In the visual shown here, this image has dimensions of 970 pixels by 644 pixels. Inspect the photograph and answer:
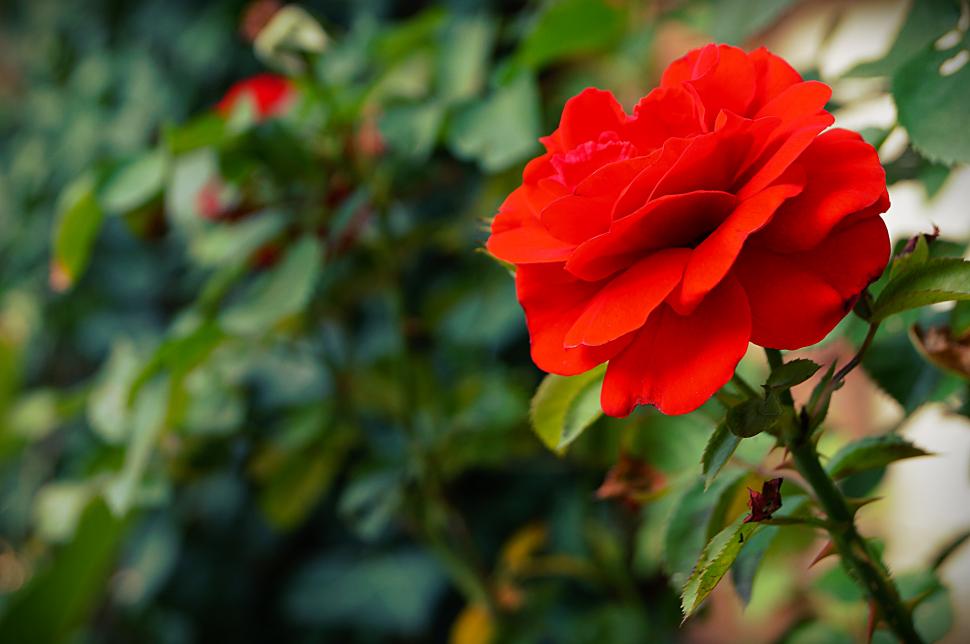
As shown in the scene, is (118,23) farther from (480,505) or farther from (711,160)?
(711,160)

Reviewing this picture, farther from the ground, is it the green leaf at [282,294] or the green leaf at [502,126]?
the green leaf at [502,126]

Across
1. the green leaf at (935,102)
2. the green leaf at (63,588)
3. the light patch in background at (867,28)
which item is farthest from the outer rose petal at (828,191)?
the green leaf at (63,588)

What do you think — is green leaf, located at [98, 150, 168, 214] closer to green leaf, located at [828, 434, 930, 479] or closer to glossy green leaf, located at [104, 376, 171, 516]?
glossy green leaf, located at [104, 376, 171, 516]

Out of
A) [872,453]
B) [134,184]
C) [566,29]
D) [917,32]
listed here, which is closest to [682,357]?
[872,453]

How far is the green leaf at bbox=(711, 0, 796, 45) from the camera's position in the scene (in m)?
0.46

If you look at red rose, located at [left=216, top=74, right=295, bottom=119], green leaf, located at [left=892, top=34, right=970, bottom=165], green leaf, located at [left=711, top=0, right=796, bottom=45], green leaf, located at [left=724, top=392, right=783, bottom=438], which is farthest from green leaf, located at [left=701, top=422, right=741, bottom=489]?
red rose, located at [left=216, top=74, right=295, bottom=119]

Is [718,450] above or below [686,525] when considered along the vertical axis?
above

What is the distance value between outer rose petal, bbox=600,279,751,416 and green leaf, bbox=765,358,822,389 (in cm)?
3

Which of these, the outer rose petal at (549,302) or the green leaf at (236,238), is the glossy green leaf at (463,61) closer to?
the green leaf at (236,238)

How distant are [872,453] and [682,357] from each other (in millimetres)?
126

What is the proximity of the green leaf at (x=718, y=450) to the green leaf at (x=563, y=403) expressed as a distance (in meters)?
0.06

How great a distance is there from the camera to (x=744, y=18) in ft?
1.54

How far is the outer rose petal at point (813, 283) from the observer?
0.77 feet

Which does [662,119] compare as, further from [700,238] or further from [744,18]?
[744,18]
